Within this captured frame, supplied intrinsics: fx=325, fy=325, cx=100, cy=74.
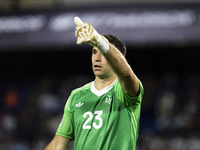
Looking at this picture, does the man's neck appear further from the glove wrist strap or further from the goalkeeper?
the glove wrist strap

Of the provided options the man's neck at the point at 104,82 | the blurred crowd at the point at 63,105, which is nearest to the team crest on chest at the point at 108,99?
the man's neck at the point at 104,82

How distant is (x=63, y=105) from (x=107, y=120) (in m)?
6.24

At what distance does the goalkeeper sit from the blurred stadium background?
466cm

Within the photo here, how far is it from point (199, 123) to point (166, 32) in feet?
7.23

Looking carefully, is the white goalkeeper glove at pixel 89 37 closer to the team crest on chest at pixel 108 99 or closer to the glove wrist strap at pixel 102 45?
the glove wrist strap at pixel 102 45

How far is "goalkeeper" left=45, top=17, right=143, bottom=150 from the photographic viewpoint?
102 inches

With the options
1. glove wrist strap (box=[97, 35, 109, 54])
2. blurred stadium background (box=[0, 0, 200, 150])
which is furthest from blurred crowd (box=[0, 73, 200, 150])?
glove wrist strap (box=[97, 35, 109, 54])

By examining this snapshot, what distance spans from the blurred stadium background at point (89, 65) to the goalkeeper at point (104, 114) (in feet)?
15.3

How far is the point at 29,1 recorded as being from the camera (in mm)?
8641

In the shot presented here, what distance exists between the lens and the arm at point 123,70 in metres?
2.22

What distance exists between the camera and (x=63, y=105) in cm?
877

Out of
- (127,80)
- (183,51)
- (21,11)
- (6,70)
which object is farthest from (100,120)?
(6,70)

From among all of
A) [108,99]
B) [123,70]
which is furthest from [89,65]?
[123,70]

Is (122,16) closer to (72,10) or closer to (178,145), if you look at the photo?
(72,10)
